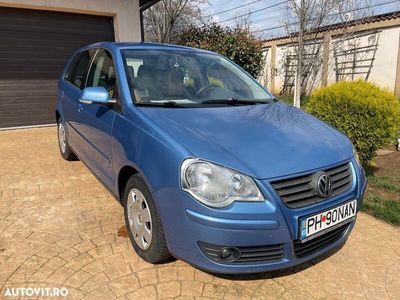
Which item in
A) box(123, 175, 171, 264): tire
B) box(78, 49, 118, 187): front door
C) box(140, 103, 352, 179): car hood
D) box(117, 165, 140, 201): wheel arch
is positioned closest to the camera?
box(140, 103, 352, 179): car hood

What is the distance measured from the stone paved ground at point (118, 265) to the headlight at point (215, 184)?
29.3 inches

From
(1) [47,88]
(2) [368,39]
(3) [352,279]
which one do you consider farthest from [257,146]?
(2) [368,39]

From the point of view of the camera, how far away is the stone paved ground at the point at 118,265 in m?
2.30

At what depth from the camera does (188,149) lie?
6.79 feet

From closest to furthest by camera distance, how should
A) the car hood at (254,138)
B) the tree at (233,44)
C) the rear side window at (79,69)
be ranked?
the car hood at (254,138) → the rear side window at (79,69) → the tree at (233,44)

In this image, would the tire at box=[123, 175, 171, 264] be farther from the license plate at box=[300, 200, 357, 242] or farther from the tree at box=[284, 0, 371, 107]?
the tree at box=[284, 0, 371, 107]

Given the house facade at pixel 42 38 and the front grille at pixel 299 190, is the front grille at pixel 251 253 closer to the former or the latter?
the front grille at pixel 299 190

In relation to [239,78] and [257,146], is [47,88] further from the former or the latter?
[257,146]

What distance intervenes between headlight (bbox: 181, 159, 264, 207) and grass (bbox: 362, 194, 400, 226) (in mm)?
2181

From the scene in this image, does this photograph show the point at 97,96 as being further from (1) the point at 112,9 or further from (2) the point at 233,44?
(2) the point at 233,44

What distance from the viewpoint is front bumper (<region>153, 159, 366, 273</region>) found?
193cm

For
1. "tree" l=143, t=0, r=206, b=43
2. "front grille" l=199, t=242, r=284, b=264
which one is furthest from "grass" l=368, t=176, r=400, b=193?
"tree" l=143, t=0, r=206, b=43

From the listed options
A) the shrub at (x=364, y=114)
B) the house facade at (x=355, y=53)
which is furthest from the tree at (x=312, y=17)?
the shrub at (x=364, y=114)

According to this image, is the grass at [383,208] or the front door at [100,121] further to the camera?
the grass at [383,208]
